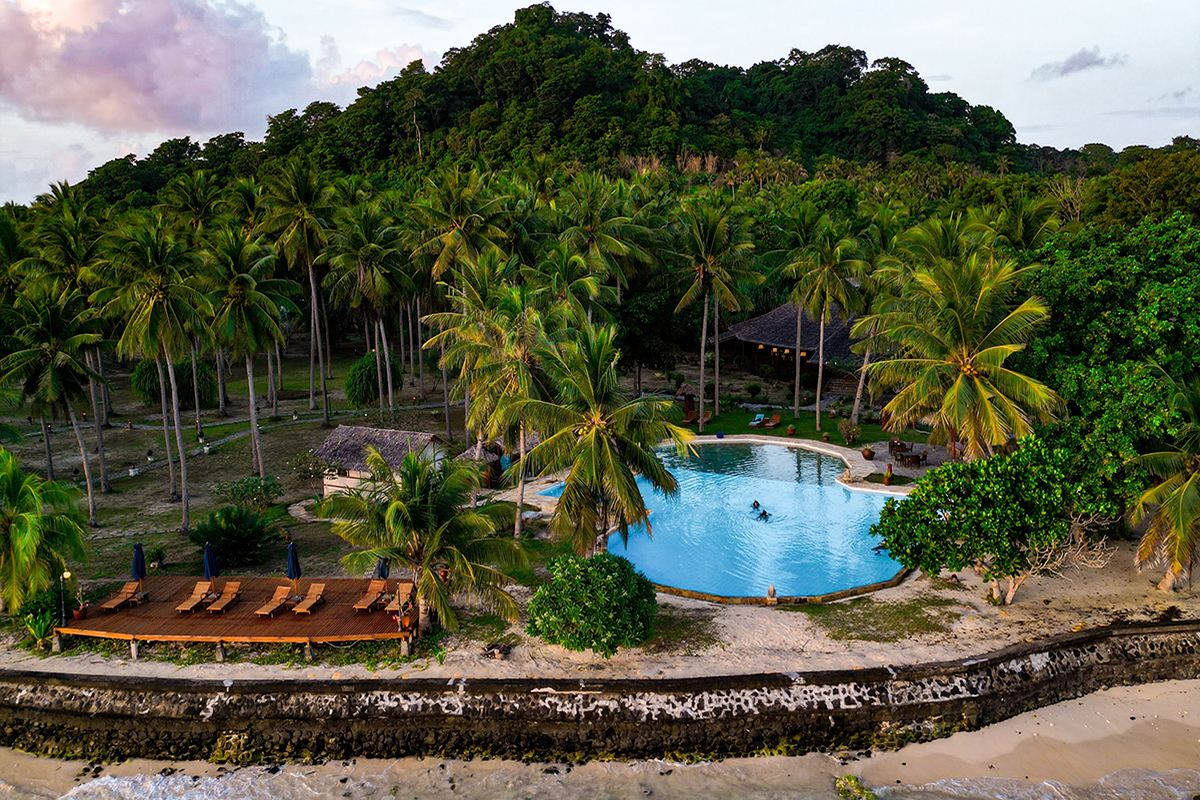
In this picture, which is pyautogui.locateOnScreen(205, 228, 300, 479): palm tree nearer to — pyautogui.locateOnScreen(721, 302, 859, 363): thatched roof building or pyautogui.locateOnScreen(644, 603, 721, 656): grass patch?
pyautogui.locateOnScreen(644, 603, 721, 656): grass patch

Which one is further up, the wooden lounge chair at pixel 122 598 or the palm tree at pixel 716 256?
the palm tree at pixel 716 256

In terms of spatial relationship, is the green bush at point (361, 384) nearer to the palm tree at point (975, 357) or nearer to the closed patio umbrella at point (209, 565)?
the closed patio umbrella at point (209, 565)

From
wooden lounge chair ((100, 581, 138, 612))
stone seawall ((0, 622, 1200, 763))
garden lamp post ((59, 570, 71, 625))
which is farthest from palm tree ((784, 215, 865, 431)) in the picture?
garden lamp post ((59, 570, 71, 625))

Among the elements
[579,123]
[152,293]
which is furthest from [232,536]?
[579,123]

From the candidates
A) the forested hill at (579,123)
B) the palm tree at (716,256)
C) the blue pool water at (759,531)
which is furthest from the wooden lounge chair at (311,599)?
the forested hill at (579,123)

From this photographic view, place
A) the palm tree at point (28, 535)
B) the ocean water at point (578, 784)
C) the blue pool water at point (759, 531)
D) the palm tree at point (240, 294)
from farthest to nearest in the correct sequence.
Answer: the palm tree at point (240, 294) < the blue pool water at point (759, 531) < the palm tree at point (28, 535) < the ocean water at point (578, 784)

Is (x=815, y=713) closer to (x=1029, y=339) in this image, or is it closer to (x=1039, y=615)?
(x=1039, y=615)

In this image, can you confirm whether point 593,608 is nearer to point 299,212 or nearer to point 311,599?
point 311,599
